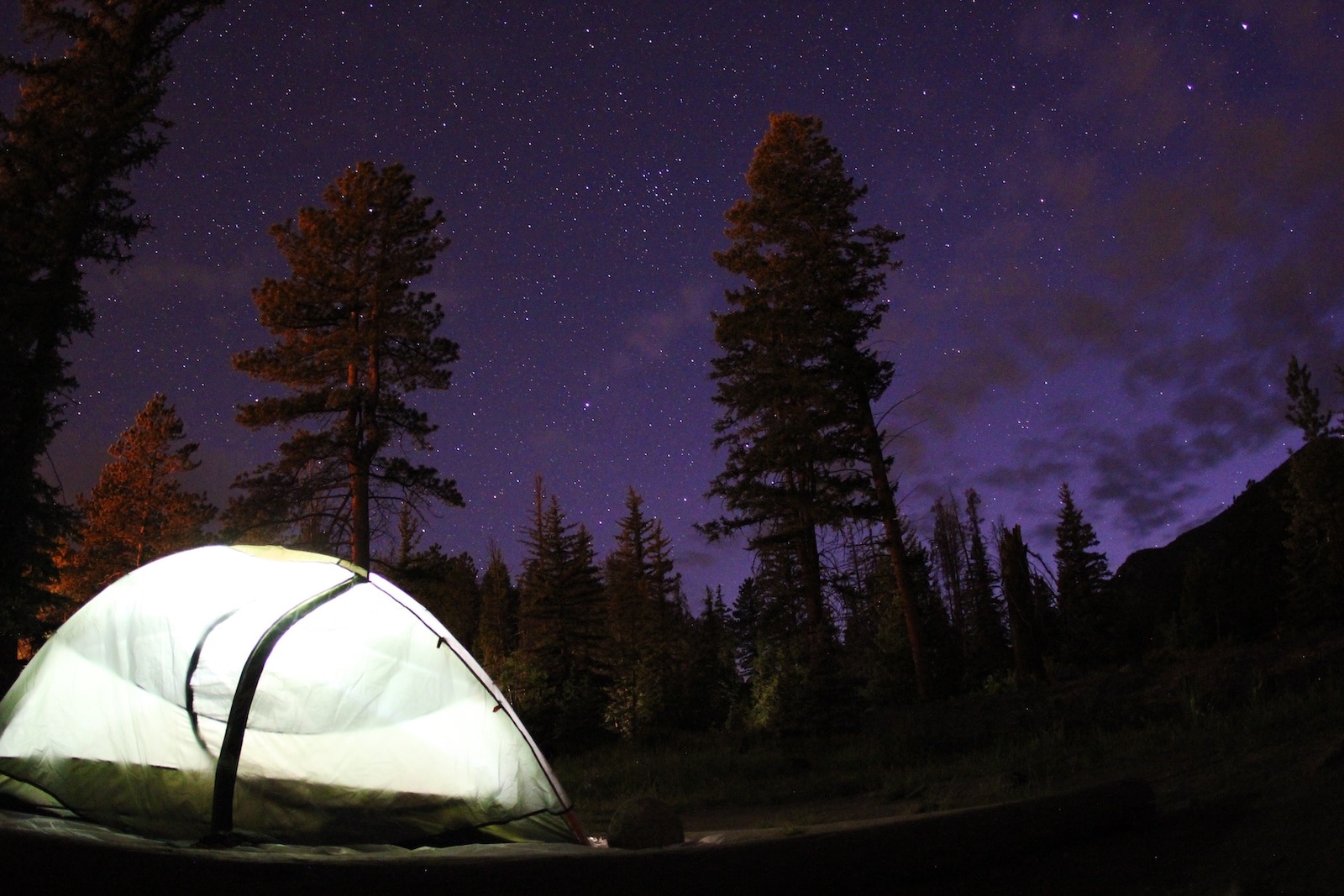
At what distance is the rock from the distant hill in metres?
30.6

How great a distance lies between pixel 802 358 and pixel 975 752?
12694 millimetres

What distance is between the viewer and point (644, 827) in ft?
16.8

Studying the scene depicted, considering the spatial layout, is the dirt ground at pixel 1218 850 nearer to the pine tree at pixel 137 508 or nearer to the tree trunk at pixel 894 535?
the tree trunk at pixel 894 535

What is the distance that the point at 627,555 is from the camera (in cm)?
5009

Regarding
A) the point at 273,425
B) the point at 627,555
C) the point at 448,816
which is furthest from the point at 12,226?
the point at 627,555

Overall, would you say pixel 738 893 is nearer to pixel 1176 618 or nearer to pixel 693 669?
pixel 693 669

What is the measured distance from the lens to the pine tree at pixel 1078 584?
103 ft

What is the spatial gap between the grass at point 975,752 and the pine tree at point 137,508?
3152 centimetres

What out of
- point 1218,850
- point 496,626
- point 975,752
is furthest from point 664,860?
point 496,626

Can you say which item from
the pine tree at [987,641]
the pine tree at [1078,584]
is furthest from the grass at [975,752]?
the pine tree at [1078,584]

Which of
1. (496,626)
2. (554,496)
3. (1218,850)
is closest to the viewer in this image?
(1218,850)

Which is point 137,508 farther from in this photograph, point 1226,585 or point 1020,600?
point 1226,585

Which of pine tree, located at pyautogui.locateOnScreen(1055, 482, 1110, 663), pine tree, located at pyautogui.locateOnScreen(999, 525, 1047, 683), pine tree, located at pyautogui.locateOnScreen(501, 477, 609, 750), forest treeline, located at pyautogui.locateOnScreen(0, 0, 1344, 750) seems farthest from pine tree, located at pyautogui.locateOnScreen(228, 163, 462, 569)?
pine tree, located at pyautogui.locateOnScreen(1055, 482, 1110, 663)

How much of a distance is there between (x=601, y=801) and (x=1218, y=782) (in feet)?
26.0
